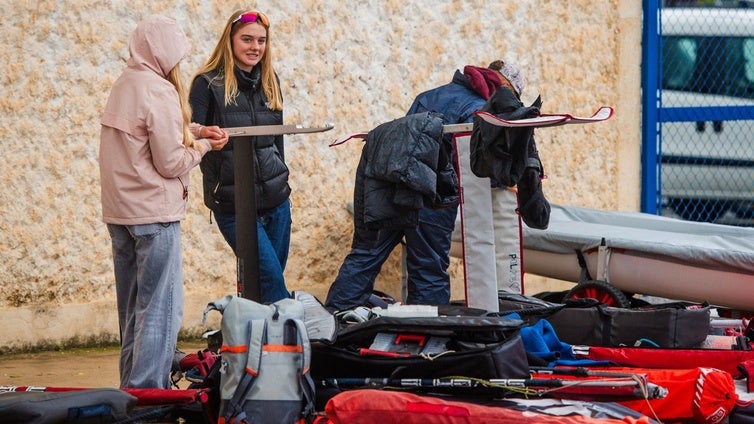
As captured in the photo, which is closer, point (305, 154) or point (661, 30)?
point (305, 154)

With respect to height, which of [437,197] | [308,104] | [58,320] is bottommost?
[58,320]

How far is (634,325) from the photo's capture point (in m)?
5.49

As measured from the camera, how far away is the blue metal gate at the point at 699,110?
31.9ft

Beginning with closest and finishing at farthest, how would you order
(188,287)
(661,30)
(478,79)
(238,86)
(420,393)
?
(420,393)
(238,86)
(478,79)
(188,287)
(661,30)

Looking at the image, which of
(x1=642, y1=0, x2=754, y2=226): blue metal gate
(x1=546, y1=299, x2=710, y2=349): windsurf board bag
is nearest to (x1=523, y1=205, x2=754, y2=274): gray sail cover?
(x1=546, y1=299, x2=710, y2=349): windsurf board bag

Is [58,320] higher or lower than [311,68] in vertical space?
lower

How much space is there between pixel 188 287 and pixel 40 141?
48.1 inches

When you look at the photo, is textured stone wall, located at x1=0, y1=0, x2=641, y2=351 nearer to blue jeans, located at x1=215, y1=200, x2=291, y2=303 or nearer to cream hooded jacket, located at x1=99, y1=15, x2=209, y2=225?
blue jeans, located at x1=215, y1=200, x2=291, y2=303

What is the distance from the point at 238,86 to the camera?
5.80 m

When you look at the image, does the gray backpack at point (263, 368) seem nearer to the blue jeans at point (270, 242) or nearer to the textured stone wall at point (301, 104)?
the blue jeans at point (270, 242)

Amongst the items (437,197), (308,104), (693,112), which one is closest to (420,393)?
(437,197)

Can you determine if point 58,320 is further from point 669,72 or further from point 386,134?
point 669,72

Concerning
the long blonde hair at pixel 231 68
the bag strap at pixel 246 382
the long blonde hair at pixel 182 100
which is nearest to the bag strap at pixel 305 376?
the bag strap at pixel 246 382

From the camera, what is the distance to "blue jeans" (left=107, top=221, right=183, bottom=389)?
4.80 meters
